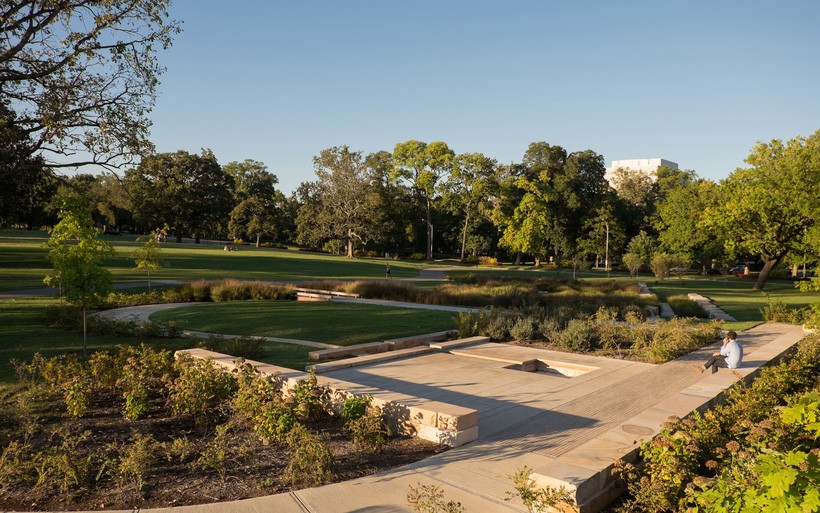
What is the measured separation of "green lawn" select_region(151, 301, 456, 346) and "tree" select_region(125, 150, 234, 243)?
153ft

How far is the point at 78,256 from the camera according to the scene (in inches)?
392

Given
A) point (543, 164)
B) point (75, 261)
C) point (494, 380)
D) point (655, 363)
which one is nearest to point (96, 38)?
point (75, 261)

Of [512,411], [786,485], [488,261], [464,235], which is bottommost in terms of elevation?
[488,261]

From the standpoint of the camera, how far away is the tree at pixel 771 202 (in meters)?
30.6

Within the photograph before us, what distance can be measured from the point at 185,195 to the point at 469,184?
1273 inches

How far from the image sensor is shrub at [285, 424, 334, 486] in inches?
187

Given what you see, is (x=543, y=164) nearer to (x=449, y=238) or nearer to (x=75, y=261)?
(x=449, y=238)

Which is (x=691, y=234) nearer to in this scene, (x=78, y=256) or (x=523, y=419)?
(x=523, y=419)

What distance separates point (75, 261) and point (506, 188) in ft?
174

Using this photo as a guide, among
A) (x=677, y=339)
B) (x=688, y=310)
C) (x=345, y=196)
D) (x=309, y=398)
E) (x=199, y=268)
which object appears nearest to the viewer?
(x=309, y=398)

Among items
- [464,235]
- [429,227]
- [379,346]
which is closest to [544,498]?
[379,346]

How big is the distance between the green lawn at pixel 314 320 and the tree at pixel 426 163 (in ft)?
147

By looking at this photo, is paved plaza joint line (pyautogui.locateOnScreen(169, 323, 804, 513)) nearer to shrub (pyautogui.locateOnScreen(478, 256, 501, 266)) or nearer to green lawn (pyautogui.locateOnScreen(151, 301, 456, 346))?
green lawn (pyautogui.locateOnScreen(151, 301, 456, 346))

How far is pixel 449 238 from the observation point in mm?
67438
